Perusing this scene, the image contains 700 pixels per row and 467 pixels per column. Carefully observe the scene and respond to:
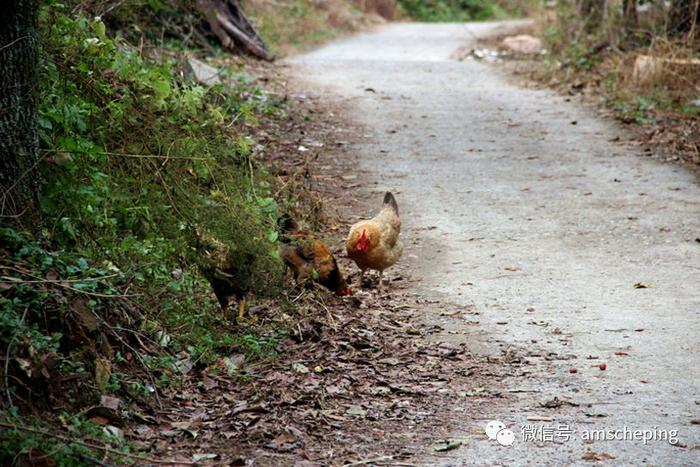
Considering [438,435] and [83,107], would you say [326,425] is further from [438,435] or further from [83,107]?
[83,107]

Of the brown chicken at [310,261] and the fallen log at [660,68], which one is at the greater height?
the fallen log at [660,68]

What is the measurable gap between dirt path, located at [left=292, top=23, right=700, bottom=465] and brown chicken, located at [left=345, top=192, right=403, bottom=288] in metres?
0.38

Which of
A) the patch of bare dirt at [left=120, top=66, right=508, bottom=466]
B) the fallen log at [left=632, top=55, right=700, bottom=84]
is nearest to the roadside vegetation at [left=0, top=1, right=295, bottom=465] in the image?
the patch of bare dirt at [left=120, top=66, right=508, bottom=466]

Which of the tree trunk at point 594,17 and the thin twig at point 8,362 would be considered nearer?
the thin twig at point 8,362

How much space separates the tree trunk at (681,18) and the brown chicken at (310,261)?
9.68 meters

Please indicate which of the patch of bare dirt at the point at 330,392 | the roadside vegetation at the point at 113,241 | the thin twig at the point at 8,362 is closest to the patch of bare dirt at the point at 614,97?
the patch of bare dirt at the point at 330,392

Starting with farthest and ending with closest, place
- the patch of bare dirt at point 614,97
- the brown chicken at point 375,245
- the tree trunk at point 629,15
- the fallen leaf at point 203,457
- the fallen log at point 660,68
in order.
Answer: the tree trunk at point 629,15 < the fallen log at point 660,68 < the patch of bare dirt at point 614,97 < the brown chicken at point 375,245 < the fallen leaf at point 203,457

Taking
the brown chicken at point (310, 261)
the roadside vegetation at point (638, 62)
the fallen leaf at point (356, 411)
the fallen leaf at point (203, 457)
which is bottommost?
the fallen leaf at point (356, 411)

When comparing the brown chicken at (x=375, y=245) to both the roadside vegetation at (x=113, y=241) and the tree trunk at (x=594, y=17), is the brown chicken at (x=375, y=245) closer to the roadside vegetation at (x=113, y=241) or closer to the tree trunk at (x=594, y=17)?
the roadside vegetation at (x=113, y=241)

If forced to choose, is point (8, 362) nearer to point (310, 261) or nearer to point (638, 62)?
point (310, 261)

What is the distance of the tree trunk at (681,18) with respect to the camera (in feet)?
48.0

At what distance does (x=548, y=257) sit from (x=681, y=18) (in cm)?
828

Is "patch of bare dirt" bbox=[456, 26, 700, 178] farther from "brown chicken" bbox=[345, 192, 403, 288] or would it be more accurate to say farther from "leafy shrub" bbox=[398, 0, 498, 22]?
"leafy shrub" bbox=[398, 0, 498, 22]

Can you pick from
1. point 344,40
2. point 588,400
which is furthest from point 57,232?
point 344,40
